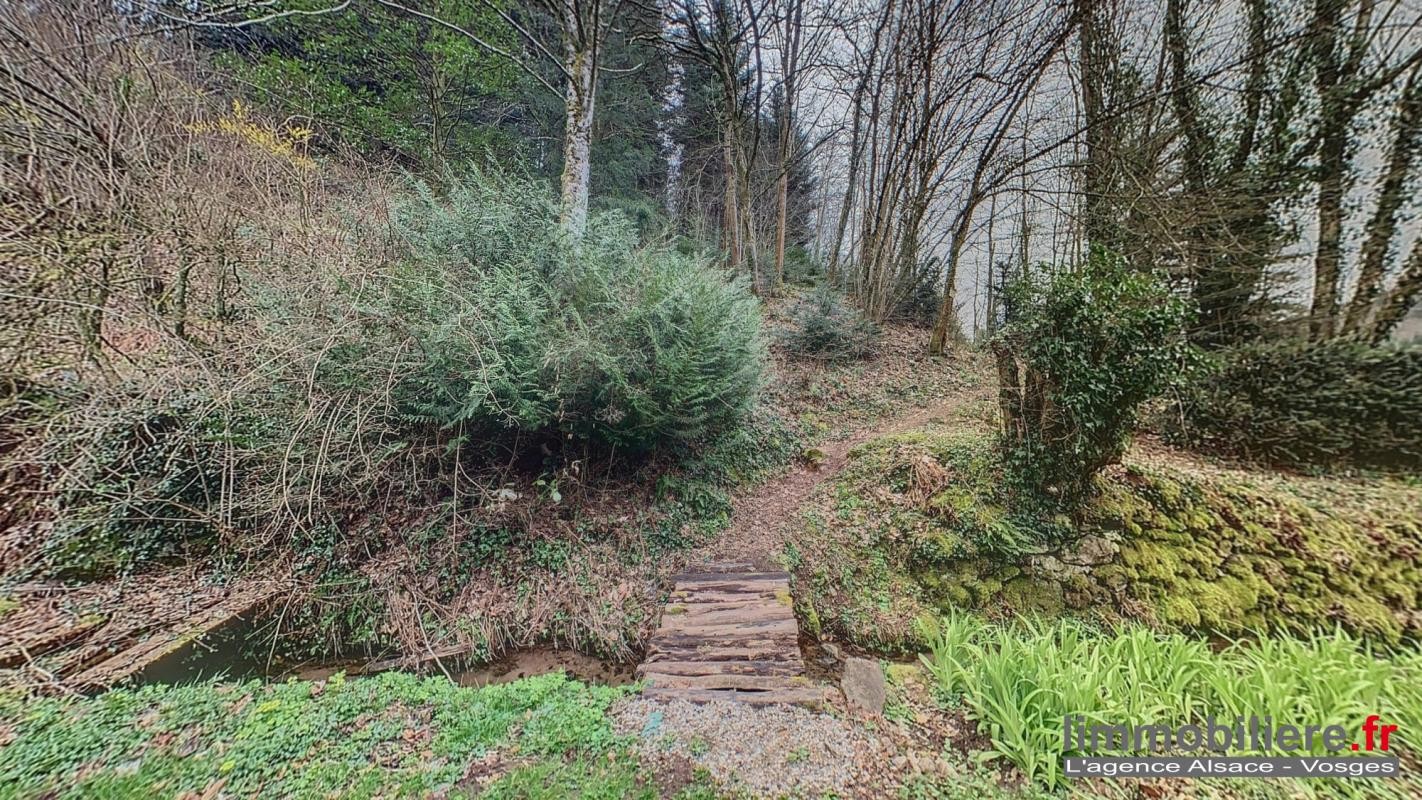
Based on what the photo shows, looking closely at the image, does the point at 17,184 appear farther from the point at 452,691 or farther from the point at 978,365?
the point at 978,365

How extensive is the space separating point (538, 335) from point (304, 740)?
2708 mm

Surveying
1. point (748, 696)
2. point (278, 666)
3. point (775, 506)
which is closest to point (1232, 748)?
point (748, 696)

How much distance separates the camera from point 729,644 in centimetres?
288

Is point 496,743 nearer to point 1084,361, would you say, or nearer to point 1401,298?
point 1084,361

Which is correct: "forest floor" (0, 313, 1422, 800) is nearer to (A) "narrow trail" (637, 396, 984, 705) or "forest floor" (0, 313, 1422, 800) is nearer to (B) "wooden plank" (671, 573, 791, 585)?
(A) "narrow trail" (637, 396, 984, 705)

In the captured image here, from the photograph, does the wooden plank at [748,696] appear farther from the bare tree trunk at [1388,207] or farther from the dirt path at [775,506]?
the bare tree trunk at [1388,207]

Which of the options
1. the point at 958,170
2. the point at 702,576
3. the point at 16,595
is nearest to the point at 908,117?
the point at 958,170

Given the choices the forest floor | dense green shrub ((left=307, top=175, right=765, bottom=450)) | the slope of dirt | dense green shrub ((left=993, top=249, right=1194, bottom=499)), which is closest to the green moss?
dense green shrub ((left=993, top=249, right=1194, bottom=499))

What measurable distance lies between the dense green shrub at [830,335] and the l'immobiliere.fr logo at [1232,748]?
663 centimetres

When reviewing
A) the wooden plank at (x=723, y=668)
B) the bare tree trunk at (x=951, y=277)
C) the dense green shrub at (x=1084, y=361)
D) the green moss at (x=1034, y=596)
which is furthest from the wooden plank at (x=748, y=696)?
the bare tree trunk at (x=951, y=277)

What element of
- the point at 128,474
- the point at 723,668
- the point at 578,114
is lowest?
the point at 723,668

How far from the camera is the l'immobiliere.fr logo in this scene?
180cm

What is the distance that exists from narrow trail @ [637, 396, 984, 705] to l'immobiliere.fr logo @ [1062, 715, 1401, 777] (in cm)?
114

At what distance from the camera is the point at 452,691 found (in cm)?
243
